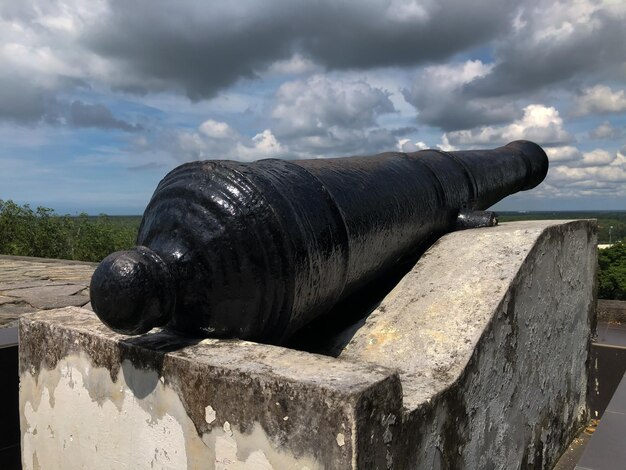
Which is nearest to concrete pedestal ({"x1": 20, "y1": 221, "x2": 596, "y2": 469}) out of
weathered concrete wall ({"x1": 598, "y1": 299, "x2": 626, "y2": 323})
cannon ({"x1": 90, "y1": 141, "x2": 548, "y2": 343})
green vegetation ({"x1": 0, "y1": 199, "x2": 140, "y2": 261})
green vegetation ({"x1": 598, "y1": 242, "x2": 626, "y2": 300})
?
cannon ({"x1": 90, "y1": 141, "x2": 548, "y2": 343})

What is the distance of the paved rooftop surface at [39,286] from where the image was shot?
13.6ft

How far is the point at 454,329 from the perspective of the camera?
216cm

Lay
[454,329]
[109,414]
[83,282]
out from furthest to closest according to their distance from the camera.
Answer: [83,282]
[454,329]
[109,414]

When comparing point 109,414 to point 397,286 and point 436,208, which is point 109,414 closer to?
point 397,286

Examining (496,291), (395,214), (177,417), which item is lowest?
(177,417)

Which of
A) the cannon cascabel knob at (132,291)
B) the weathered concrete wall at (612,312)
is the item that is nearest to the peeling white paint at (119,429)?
the cannon cascabel knob at (132,291)

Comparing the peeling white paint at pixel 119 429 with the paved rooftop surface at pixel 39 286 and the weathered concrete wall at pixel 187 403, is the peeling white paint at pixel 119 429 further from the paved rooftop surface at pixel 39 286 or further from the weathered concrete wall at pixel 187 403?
the paved rooftop surface at pixel 39 286

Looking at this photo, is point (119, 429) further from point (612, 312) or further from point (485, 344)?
point (612, 312)

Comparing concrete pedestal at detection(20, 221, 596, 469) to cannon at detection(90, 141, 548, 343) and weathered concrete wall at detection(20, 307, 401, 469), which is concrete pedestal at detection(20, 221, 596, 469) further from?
cannon at detection(90, 141, 548, 343)

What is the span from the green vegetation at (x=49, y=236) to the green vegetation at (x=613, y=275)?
8407 millimetres

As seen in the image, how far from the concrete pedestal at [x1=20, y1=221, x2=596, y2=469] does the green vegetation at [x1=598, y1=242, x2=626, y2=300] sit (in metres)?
7.63

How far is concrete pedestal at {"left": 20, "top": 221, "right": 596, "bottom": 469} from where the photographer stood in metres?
1.42

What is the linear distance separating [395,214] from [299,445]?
1372mm

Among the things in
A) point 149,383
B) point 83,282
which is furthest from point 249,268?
point 83,282
